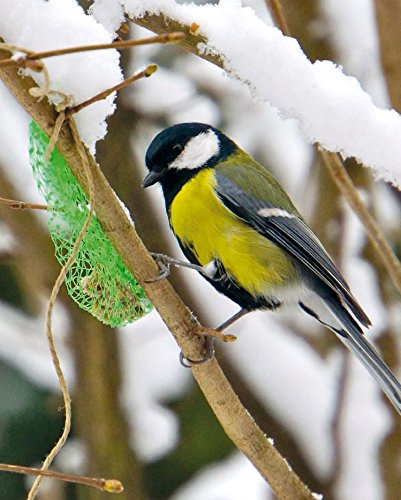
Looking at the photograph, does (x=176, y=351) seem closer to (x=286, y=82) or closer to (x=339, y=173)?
(x=339, y=173)

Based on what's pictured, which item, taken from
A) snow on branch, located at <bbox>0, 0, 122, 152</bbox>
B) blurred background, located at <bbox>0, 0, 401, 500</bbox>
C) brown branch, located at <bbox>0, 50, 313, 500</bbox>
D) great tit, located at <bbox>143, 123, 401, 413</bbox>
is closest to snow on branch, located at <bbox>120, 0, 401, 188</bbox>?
snow on branch, located at <bbox>0, 0, 122, 152</bbox>

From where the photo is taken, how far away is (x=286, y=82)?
116 cm

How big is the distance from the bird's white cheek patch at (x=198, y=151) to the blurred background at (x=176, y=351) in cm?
33

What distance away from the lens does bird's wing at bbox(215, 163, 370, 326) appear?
180 cm

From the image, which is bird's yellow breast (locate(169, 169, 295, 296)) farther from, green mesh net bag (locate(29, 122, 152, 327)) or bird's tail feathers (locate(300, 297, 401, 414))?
green mesh net bag (locate(29, 122, 152, 327))

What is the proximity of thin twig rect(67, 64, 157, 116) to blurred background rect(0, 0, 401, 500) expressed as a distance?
3.59ft

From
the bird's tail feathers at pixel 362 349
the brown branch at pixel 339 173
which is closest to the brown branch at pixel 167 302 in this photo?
the brown branch at pixel 339 173

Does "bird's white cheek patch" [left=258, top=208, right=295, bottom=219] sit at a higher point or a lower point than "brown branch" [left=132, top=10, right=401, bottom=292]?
higher

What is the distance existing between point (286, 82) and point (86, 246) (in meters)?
0.41

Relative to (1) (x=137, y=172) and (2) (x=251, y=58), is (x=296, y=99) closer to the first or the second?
(2) (x=251, y=58)

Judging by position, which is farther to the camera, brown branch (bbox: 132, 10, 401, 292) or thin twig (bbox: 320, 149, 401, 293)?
thin twig (bbox: 320, 149, 401, 293)

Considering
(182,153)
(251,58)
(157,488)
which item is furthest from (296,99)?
(157,488)

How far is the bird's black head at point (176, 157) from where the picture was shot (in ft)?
6.10

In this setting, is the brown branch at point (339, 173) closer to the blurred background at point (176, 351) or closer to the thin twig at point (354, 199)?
the thin twig at point (354, 199)
